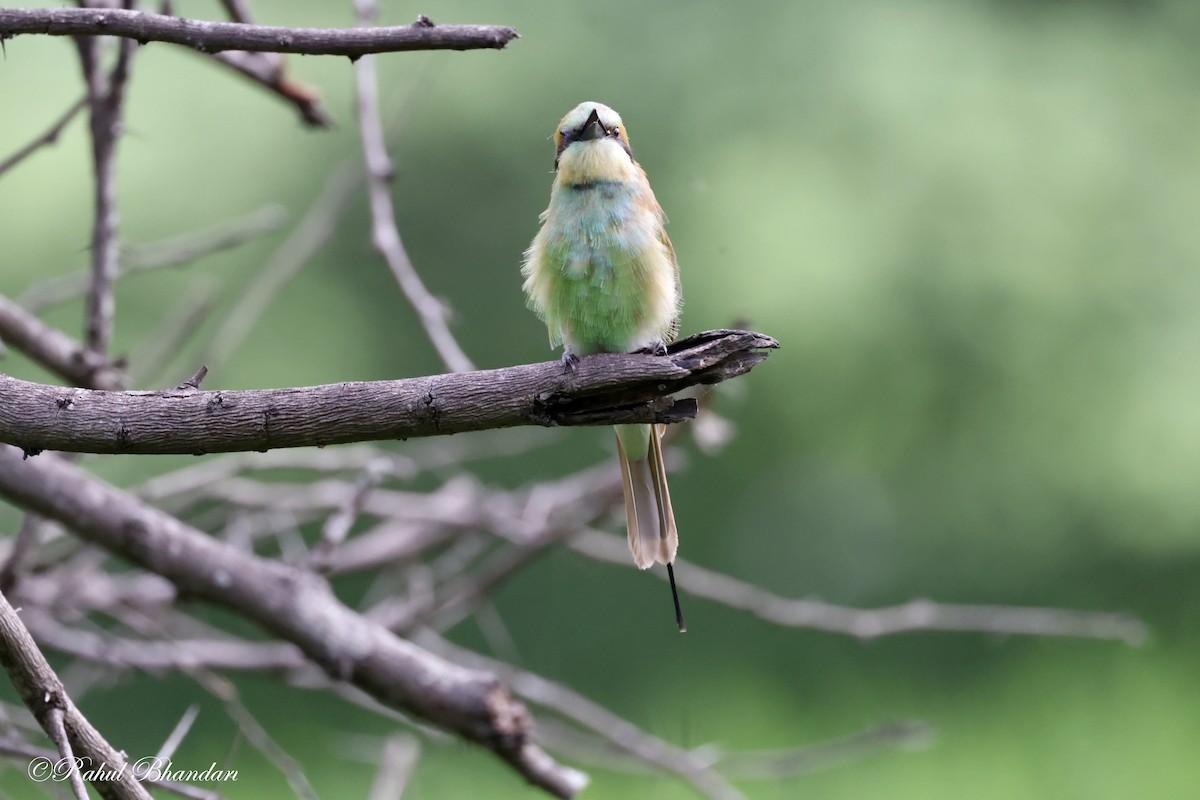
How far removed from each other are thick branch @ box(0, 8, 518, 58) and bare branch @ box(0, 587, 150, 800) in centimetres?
64

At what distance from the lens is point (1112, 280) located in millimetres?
5105

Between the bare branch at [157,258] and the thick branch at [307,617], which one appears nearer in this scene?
the thick branch at [307,617]

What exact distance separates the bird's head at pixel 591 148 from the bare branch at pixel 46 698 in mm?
1134

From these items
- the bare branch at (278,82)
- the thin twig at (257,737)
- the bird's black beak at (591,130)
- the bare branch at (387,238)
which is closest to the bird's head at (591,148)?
the bird's black beak at (591,130)

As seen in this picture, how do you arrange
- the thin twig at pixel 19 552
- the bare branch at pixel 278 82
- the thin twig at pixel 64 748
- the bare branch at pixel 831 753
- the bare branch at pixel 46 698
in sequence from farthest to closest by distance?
the bare branch at pixel 831 753
the bare branch at pixel 278 82
the thin twig at pixel 19 552
the bare branch at pixel 46 698
the thin twig at pixel 64 748

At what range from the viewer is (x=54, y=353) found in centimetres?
226

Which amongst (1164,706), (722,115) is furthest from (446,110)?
(1164,706)

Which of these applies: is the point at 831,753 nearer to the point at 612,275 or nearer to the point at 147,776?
the point at 612,275

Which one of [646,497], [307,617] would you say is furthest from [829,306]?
[307,617]

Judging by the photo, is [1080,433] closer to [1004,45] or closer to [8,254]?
[1004,45]

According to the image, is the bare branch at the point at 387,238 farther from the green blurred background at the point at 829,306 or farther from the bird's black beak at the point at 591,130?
the green blurred background at the point at 829,306

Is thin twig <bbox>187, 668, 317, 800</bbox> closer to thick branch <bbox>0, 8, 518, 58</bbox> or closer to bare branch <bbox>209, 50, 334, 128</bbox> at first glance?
→ thick branch <bbox>0, 8, 518, 58</bbox>

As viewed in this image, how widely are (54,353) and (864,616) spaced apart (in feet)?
5.91

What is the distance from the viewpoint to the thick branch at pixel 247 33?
4.55 feet
